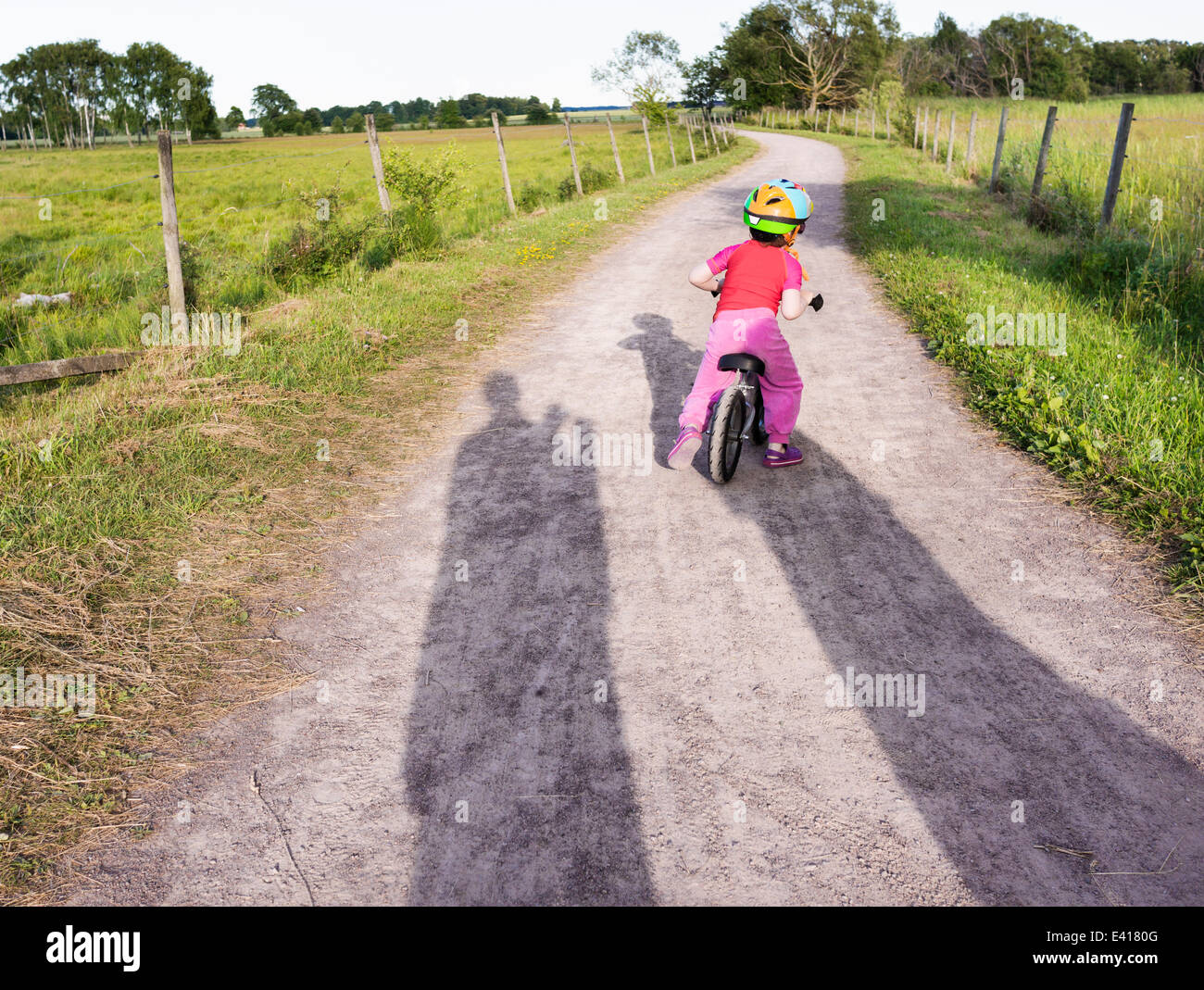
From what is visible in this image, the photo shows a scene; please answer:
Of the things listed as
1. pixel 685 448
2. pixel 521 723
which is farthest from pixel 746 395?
pixel 521 723

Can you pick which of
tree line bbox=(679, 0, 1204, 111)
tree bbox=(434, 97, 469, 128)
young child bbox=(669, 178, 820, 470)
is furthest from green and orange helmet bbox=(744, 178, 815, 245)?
tree bbox=(434, 97, 469, 128)

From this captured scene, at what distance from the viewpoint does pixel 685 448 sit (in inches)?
202

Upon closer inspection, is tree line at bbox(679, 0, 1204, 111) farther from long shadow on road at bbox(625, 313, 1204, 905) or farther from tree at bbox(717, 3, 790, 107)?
long shadow on road at bbox(625, 313, 1204, 905)

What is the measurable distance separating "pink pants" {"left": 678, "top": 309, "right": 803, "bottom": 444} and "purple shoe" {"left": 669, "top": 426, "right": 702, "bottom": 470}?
6 centimetres

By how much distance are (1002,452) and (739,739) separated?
3.59 metres

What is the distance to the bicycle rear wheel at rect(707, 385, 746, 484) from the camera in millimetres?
4922

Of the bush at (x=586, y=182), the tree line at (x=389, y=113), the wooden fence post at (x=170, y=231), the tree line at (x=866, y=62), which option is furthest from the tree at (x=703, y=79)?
the wooden fence post at (x=170, y=231)

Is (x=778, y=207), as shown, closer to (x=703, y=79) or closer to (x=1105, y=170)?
(x=1105, y=170)

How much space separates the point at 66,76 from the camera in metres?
108

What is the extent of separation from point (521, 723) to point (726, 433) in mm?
2488

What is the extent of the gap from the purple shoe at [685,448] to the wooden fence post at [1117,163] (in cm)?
806

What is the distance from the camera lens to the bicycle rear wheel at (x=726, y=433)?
194 inches
